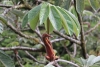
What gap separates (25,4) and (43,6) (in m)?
0.41

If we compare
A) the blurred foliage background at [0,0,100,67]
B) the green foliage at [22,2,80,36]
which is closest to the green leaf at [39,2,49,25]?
the green foliage at [22,2,80,36]

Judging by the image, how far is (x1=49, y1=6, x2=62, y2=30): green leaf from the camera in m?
0.90

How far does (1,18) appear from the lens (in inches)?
40.7

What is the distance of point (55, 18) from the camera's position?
0.92m

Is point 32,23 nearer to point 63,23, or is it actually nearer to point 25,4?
point 63,23

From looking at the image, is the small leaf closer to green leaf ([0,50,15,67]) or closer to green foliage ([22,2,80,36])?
green foliage ([22,2,80,36])

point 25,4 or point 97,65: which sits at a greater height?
point 25,4

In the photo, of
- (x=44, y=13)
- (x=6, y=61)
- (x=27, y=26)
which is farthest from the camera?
(x=27, y=26)

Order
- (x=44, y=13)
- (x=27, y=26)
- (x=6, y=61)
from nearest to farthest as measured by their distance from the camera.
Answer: (x=44, y=13) → (x=6, y=61) → (x=27, y=26)

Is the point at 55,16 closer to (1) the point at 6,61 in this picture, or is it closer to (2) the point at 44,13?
(2) the point at 44,13

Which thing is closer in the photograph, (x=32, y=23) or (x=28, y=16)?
(x=28, y=16)

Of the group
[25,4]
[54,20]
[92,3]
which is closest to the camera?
[54,20]

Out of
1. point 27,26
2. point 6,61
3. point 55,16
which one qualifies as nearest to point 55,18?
point 55,16

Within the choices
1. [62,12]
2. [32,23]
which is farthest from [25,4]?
[62,12]
